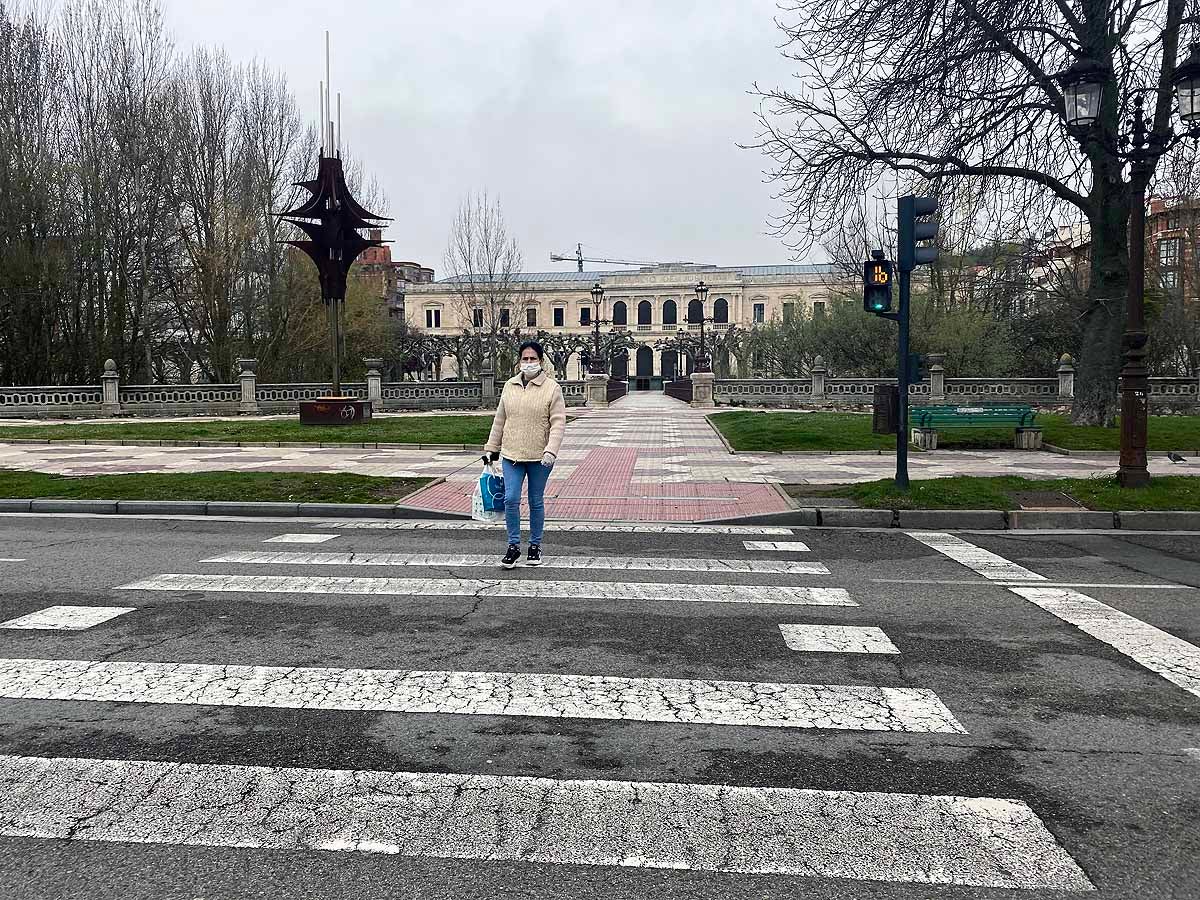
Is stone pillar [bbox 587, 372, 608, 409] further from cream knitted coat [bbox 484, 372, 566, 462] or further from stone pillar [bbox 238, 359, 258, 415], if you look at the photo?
cream knitted coat [bbox 484, 372, 566, 462]

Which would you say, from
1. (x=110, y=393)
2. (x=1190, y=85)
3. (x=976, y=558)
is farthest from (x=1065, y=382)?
(x=110, y=393)

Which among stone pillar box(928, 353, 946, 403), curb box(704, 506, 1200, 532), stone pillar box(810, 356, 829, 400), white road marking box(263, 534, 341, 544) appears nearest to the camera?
white road marking box(263, 534, 341, 544)

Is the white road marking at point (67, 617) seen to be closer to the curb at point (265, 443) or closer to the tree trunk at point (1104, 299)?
the curb at point (265, 443)

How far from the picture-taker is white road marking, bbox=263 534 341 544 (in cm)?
920

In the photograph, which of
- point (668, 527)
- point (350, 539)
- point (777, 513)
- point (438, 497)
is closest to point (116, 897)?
point (350, 539)

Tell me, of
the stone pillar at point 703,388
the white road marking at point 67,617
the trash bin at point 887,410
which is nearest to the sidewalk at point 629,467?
the trash bin at point 887,410

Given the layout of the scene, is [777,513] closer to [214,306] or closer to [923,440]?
[923,440]

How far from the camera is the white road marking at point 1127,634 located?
4953 mm

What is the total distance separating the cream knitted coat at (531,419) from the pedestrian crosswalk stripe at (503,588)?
1152 mm

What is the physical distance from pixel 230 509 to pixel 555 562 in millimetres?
5403

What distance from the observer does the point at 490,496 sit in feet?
26.4

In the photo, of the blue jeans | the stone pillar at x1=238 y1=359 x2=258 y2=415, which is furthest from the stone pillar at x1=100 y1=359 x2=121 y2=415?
the blue jeans

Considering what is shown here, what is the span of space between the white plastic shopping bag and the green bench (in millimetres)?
12956

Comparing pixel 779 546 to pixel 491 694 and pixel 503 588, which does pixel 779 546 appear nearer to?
pixel 503 588
